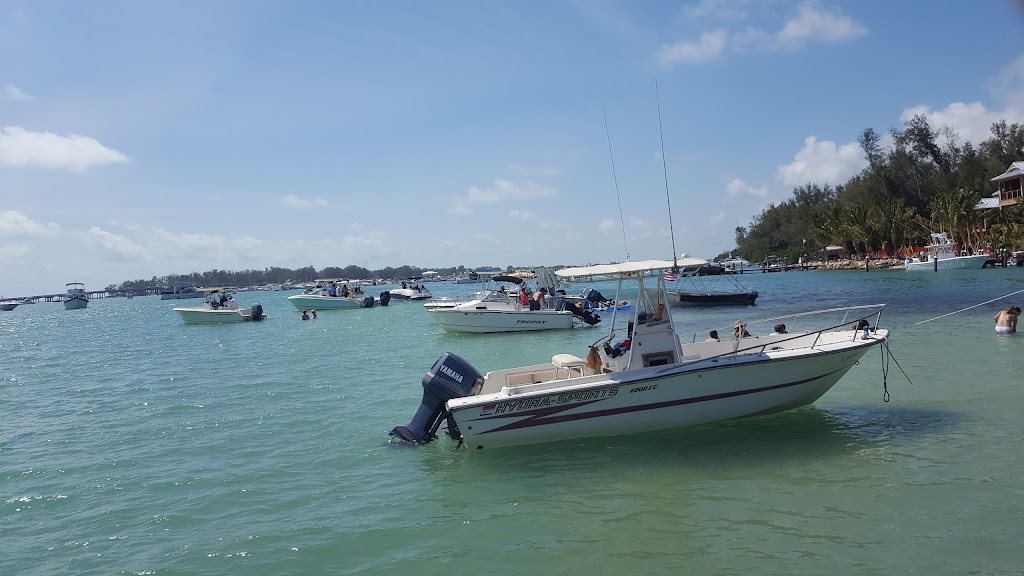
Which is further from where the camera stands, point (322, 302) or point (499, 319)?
point (322, 302)

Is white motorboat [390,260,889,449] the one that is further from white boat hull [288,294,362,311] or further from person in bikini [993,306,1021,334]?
white boat hull [288,294,362,311]

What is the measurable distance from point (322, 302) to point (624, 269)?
53.6 metres

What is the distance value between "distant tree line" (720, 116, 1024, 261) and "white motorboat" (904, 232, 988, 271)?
2.81 meters

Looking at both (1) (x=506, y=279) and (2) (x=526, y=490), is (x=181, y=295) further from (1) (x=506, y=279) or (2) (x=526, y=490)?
(2) (x=526, y=490)

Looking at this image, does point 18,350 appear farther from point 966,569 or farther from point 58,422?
point 966,569

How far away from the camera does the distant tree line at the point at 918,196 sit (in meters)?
85.0

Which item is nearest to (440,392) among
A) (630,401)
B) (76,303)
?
(630,401)

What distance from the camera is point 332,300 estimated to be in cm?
6228

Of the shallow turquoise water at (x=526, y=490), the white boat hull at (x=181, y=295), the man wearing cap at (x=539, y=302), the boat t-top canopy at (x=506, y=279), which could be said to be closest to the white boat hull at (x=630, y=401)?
the shallow turquoise water at (x=526, y=490)

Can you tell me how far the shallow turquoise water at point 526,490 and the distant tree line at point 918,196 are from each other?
79178 mm

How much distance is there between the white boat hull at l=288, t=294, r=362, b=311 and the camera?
199 ft

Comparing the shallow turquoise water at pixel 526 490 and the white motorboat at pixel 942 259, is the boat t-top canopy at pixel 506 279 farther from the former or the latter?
the white motorboat at pixel 942 259

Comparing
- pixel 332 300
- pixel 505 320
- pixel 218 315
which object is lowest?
pixel 505 320

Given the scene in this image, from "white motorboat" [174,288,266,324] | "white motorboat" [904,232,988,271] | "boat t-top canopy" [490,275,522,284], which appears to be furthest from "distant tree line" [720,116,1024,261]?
"white motorboat" [174,288,266,324]
